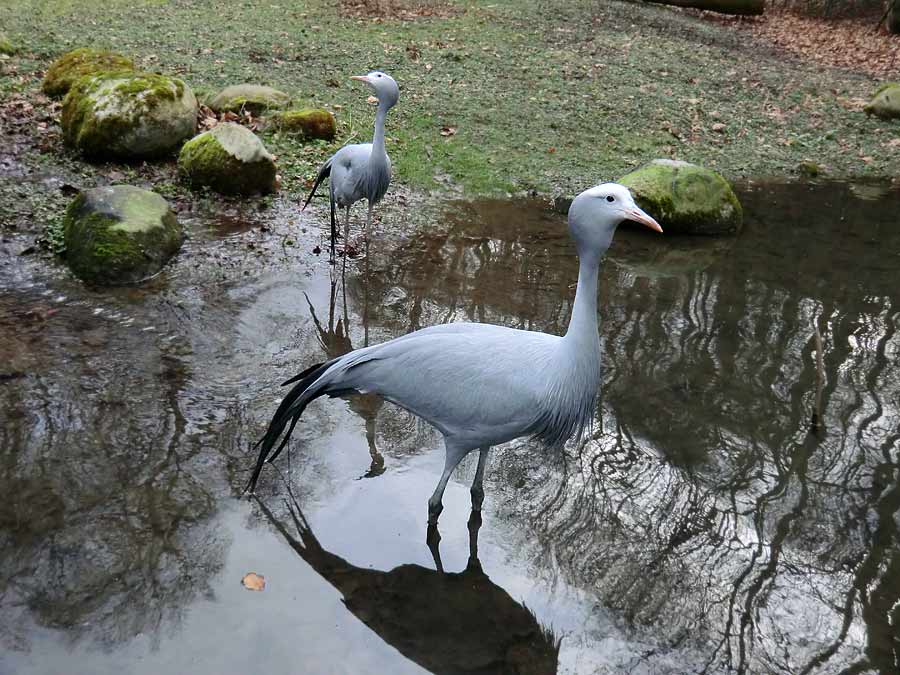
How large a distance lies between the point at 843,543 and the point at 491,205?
17.0ft

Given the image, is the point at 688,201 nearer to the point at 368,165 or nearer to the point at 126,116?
the point at 368,165

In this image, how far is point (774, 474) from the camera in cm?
453

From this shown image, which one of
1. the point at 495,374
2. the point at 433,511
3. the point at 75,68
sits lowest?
the point at 433,511

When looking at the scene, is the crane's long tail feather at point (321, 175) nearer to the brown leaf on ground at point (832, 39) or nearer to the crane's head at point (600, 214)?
the crane's head at point (600, 214)

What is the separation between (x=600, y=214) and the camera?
3.36 meters

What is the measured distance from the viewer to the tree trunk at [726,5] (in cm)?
1836

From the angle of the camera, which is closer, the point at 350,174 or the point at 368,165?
the point at 368,165

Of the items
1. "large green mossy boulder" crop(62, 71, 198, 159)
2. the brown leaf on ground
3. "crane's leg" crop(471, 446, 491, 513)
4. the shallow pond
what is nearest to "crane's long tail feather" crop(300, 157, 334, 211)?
the shallow pond

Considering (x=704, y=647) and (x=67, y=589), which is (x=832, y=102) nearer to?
(x=704, y=647)

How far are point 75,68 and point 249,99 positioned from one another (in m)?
2.03

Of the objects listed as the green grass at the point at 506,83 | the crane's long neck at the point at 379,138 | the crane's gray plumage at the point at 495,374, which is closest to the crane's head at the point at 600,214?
the crane's gray plumage at the point at 495,374

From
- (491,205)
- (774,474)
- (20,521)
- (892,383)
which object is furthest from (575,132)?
(20,521)

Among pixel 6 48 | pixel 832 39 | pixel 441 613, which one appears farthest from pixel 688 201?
pixel 832 39

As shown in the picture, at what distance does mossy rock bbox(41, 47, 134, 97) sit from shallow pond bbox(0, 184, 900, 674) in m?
3.74
